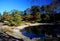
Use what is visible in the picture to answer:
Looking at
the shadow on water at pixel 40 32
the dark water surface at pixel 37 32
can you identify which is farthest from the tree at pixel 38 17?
the dark water surface at pixel 37 32

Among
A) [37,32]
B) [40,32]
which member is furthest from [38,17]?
[40,32]

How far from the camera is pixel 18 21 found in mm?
22656

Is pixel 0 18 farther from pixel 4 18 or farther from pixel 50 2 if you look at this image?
pixel 50 2

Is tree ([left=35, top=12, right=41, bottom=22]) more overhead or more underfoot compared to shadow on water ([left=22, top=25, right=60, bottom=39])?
more overhead

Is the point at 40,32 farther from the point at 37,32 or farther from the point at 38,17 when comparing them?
the point at 38,17

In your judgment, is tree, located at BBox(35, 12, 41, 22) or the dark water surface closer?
the dark water surface

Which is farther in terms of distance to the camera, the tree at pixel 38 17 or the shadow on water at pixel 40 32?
the tree at pixel 38 17

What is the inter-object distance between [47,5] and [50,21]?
24.8 meters

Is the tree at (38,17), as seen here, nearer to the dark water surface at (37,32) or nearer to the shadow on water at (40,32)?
the shadow on water at (40,32)

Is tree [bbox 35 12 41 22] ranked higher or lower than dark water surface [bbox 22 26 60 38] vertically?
higher

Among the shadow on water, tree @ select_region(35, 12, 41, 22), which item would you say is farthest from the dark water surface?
tree @ select_region(35, 12, 41, 22)

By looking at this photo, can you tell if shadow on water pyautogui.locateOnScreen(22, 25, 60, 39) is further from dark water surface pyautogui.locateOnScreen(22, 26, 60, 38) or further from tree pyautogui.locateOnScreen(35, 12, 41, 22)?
tree pyautogui.locateOnScreen(35, 12, 41, 22)

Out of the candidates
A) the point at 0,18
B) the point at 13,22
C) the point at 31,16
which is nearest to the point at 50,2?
the point at 13,22

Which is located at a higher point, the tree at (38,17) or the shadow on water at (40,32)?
the tree at (38,17)
